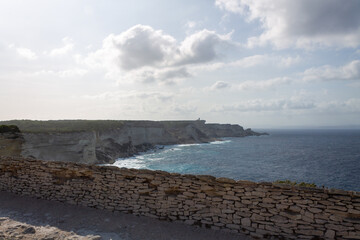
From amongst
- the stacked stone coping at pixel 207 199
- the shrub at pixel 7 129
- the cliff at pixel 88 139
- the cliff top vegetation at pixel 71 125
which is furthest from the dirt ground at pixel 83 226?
the cliff top vegetation at pixel 71 125

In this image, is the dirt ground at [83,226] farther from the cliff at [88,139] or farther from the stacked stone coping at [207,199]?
the cliff at [88,139]

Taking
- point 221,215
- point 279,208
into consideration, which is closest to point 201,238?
point 221,215

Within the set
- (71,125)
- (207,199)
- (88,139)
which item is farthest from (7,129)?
(207,199)

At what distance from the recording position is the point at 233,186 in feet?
20.4

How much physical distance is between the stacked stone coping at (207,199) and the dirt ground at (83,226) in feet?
0.86

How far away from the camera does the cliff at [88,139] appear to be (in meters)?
27.5

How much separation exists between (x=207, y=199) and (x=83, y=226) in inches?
149

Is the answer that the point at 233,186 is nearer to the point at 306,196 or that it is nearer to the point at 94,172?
the point at 306,196

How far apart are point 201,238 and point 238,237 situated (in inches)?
39.6

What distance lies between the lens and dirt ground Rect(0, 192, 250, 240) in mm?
6008

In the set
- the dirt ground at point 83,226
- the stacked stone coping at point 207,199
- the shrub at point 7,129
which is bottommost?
the dirt ground at point 83,226

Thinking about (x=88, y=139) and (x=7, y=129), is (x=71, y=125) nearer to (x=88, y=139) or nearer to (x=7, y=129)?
(x=88, y=139)

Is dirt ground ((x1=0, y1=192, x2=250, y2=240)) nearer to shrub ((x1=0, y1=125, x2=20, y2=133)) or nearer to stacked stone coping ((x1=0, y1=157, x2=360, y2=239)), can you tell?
stacked stone coping ((x1=0, y1=157, x2=360, y2=239))

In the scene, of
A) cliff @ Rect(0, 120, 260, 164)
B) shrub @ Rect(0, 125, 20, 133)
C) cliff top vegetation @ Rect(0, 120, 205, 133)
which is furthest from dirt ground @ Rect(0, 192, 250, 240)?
cliff top vegetation @ Rect(0, 120, 205, 133)
